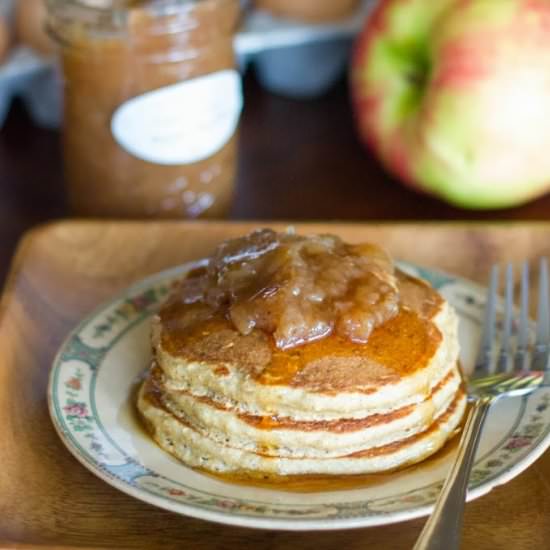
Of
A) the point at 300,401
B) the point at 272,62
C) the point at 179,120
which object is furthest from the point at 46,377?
the point at 272,62

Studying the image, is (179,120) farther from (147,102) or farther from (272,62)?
(272,62)

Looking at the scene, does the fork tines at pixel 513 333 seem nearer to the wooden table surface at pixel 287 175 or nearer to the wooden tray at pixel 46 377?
the wooden tray at pixel 46 377

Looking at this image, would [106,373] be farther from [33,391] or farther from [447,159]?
[447,159]

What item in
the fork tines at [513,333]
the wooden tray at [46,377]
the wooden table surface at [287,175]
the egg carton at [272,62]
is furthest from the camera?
the egg carton at [272,62]

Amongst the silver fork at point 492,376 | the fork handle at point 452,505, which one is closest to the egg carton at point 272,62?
the silver fork at point 492,376

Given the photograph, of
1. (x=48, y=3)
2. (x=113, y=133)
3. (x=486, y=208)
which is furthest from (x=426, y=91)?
(x=48, y=3)

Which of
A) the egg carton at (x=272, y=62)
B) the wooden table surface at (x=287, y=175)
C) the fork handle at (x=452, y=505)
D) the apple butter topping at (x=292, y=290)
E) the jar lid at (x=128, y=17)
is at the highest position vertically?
the jar lid at (x=128, y=17)
